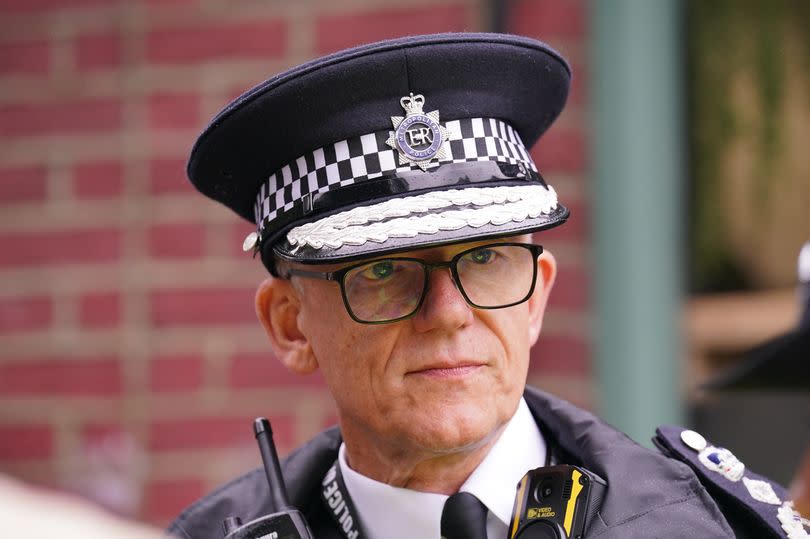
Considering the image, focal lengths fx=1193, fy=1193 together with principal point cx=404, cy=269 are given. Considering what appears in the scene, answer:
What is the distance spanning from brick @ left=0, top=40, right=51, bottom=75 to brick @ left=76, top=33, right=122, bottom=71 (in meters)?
0.12

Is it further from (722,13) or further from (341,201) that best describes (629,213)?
(341,201)

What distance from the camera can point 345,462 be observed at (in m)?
1.95

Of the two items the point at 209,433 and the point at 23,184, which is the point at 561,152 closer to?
the point at 209,433

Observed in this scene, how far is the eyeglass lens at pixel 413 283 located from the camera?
1669mm

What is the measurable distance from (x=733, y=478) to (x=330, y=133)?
77cm

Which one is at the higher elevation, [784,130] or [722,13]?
[722,13]

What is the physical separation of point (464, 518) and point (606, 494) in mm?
203

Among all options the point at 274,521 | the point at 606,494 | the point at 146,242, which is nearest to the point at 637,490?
the point at 606,494

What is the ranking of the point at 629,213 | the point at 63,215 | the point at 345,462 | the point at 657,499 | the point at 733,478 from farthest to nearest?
the point at 63,215 < the point at 629,213 < the point at 345,462 < the point at 733,478 < the point at 657,499

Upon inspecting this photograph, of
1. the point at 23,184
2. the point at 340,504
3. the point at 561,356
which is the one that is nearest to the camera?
the point at 340,504

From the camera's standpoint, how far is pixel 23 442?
11.1ft

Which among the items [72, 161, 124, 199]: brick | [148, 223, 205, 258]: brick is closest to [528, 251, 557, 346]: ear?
[148, 223, 205, 258]: brick

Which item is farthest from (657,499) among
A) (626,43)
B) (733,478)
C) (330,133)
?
(626,43)

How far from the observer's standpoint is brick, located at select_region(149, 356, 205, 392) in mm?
3242
